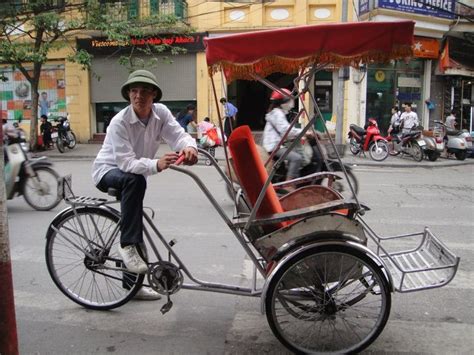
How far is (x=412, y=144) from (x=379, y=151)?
1.10m

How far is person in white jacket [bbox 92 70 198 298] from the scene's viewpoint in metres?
3.20

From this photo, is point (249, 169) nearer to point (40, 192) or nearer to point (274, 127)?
point (274, 127)

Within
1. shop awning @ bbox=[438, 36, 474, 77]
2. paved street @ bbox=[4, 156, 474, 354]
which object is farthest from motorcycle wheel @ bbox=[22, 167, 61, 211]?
shop awning @ bbox=[438, 36, 474, 77]

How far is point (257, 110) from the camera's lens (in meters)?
19.7

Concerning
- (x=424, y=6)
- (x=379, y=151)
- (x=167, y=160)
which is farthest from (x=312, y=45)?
(x=424, y=6)

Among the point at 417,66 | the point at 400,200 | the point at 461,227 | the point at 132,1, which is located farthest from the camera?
the point at 417,66

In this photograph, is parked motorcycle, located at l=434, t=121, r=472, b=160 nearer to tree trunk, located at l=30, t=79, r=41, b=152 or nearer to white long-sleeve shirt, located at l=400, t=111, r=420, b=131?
white long-sleeve shirt, located at l=400, t=111, r=420, b=131

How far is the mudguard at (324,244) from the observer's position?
2.92m

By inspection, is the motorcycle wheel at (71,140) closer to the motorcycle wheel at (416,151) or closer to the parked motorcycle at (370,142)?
the parked motorcycle at (370,142)

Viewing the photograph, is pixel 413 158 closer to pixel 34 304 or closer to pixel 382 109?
pixel 382 109

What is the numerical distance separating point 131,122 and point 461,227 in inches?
185

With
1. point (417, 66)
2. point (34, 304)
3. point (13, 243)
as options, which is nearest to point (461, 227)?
point (34, 304)

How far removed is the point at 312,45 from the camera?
2791 millimetres

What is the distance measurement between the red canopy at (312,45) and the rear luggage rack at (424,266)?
4.47 feet
